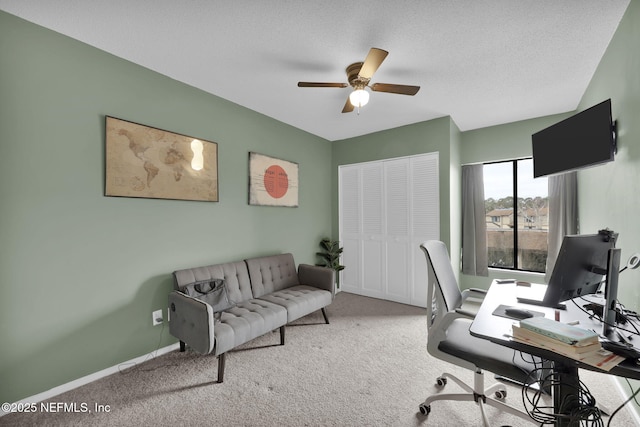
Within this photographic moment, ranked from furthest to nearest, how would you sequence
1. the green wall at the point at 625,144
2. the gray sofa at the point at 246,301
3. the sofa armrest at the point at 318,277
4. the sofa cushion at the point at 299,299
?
1. the sofa armrest at the point at 318,277
2. the sofa cushion at the point at 299,299
3. the gray sofa at the point at 246,301
4. the green wall at the point at 625,144

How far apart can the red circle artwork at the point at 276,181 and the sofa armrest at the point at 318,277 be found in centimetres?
108

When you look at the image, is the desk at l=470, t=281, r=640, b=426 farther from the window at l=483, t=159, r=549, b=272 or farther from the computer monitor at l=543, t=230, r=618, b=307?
the window at l=483, t=159, r=549, b=272

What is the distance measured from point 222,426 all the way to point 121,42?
2.92m

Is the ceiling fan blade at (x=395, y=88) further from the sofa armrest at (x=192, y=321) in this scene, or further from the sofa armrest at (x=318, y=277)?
the sofa armrest at (x=192, y=321)

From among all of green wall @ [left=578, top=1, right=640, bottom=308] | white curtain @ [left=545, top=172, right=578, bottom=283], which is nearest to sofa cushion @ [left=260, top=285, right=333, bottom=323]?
green wall @ [left=578, top=1, right=640, bottom=308]

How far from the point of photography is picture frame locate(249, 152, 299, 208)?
3395mm

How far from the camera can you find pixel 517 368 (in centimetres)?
132

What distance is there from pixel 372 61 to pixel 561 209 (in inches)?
132

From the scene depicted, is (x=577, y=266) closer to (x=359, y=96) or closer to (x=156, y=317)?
(x=359, y=96)

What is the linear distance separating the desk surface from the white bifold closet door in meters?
1.88

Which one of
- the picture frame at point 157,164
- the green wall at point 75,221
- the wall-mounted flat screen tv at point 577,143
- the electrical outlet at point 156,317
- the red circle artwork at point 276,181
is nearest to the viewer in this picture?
the green wall at point 75,221

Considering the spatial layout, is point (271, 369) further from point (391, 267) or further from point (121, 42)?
point (121, 42)

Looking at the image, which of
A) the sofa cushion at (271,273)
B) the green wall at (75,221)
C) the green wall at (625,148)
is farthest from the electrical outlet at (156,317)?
the green wall at (625,148)

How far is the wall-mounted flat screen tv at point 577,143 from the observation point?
1.92m
